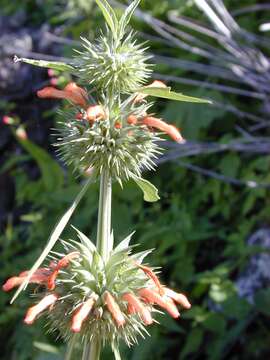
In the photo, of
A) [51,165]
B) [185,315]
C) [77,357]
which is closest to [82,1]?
[51,165]

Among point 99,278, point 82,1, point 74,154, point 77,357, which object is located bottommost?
point 77,357

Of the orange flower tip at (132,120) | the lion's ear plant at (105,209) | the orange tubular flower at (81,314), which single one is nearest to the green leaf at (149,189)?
the lion's ear plant at (105,209)

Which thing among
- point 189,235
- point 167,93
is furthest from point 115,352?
point 189,235

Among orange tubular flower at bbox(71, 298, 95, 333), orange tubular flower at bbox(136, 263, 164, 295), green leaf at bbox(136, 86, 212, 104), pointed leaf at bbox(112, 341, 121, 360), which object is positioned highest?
green leaf at bbox(136, 86, 212, 104)

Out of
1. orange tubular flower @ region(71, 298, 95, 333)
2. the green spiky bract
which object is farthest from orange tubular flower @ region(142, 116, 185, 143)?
orange tubular flower @ region(71, 298, 95, 333)

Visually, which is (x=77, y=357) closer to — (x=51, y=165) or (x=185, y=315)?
(x=185, y=315)

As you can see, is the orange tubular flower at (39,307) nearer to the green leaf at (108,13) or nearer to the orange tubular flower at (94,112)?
the orange tubular flower at (94,112)

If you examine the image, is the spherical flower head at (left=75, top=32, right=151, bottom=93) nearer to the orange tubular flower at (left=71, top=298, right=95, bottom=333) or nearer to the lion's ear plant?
the lion's ear plant
